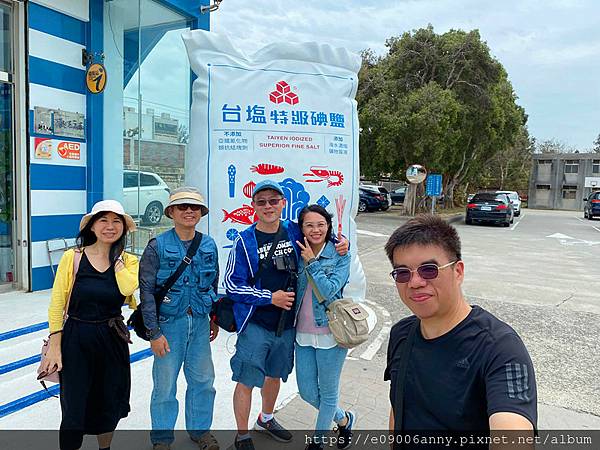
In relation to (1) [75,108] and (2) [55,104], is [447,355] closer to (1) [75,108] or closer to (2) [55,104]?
(2) [55,104]

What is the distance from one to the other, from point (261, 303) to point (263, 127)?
1896 mm

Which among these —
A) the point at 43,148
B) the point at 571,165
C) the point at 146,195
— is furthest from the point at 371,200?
the point at 571,165

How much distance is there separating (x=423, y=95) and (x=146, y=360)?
52.5 ft

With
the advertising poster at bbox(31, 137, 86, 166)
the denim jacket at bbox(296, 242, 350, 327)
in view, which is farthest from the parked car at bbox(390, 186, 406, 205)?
the denim jacket at bbox(296, 242, 350, 327)

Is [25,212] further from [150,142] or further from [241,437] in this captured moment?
[241,437]

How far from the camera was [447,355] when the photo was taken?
1.36 metres

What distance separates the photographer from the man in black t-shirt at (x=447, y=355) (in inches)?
48.4

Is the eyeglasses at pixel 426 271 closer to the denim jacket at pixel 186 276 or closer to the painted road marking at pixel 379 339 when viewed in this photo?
the denim jacket at pixel 186 276

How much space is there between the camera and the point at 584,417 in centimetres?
329

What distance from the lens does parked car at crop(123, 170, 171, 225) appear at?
19.7 feet

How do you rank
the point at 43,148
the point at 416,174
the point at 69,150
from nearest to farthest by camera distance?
the point at 43,148, the point at 69,150, the point at 416,174

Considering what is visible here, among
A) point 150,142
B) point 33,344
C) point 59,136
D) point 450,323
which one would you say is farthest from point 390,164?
point 450,323

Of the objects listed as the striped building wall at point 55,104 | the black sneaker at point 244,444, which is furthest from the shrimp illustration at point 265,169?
the striped building wall at point 55,104

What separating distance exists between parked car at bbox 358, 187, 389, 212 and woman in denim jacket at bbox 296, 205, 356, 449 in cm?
2206
